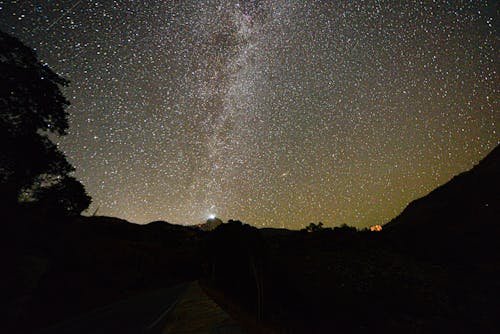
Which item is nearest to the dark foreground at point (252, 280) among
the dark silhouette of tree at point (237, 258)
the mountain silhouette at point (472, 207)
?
the dark silhouette of tree at point (237, 258)

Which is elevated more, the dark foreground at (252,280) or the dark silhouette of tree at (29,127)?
the dark silhouette of tree at (29,127)

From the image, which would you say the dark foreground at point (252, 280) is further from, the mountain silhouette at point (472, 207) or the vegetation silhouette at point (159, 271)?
the mountain silhouette at point (472, 207)

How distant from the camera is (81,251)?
11.7m

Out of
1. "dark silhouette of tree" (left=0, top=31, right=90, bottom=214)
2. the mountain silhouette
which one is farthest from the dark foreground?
the mountain silhouette

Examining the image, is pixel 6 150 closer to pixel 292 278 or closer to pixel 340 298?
pixel 292 278

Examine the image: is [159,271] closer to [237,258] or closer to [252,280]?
[237,258]

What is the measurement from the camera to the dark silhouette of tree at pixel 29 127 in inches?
360

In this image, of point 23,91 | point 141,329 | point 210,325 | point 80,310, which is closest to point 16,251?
point 80,310

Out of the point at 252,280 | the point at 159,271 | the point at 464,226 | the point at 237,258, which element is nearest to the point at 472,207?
the point at 464,226

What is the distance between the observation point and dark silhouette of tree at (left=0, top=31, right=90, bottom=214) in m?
9.16

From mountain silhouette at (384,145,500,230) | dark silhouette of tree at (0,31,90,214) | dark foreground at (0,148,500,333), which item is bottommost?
dark foreground at (0,148,500,333)

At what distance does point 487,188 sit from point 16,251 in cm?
6321

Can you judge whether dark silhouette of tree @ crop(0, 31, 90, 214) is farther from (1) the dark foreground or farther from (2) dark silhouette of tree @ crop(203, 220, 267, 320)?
(2) dark silhouette of tree @ crop(203, 220, 267, 320)

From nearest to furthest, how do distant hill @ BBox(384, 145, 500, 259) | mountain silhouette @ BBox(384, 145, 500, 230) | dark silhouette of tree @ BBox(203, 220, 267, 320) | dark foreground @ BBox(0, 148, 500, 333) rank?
dark foreground @ BBox(0, 148, 500, 333) < dark silhouette of tree @ BBox(203, 220, 267, 320) < distant hill @ BBox(384, 145, 500, 259) < mountain silhouette @ BBox(384, 145, 500, 230)
